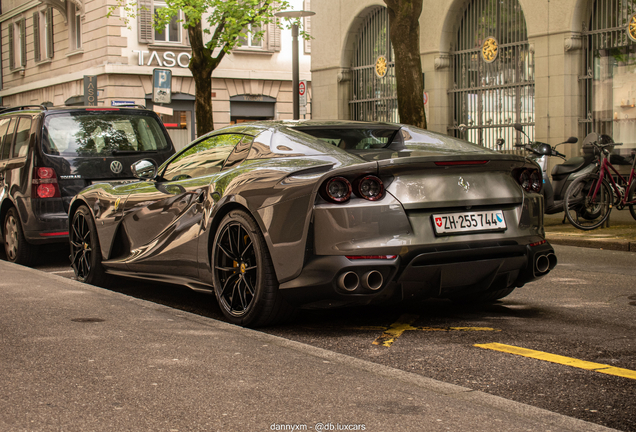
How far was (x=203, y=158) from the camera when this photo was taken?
242 inches

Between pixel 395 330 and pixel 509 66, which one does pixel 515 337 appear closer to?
pixel 395 330

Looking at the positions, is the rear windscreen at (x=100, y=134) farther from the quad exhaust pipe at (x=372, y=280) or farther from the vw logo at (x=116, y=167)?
the quad exhaust pipe at (x=372, y=280)

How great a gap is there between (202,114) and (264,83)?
14147 mm

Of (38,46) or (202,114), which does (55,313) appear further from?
(38,46)

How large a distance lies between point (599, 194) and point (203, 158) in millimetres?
7314

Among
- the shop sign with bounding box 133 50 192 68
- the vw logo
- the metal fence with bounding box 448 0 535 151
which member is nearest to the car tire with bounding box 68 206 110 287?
the vw logo

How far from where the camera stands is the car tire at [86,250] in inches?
285

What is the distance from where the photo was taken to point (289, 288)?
485cm

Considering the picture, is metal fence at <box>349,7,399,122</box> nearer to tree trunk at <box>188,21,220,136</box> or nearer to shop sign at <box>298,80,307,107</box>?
shop sign at <box>298,80,307,107</box>

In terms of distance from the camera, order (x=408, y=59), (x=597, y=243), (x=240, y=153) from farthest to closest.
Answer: (x=408, y=59) < (x=597, y=243) < (x=240, y=153)

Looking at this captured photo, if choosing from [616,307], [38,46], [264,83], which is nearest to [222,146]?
[616,307]

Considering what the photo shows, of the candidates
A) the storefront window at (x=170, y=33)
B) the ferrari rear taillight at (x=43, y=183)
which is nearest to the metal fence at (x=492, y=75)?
the ferrari rear taillight at (x=43, y=183)

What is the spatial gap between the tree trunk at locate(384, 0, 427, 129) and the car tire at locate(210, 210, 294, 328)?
9.22 m

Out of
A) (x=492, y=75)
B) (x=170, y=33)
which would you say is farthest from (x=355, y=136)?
(x=170, y=33)
